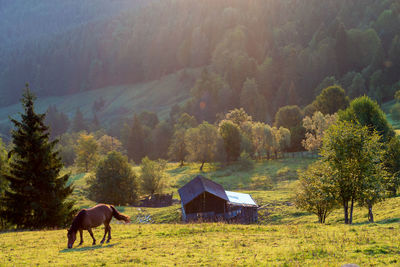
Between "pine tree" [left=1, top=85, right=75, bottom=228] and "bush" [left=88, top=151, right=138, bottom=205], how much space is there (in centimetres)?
2678

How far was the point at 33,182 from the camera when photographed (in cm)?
2938

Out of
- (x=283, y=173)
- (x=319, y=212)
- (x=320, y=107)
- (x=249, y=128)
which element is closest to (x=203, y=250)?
(x=319, y=212)

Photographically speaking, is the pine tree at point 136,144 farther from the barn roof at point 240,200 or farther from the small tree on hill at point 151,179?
the barn roof at point 240,200

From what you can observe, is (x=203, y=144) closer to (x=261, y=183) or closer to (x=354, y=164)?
(x=261, y=183)

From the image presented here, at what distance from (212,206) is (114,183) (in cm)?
2216

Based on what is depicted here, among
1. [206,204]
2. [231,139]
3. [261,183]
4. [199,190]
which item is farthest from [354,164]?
[231,139]

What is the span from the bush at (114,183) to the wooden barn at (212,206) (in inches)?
711

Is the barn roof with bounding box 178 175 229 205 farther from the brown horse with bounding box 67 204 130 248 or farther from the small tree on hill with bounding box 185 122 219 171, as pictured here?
the small tree on hill with bounding box 185 122 219 171

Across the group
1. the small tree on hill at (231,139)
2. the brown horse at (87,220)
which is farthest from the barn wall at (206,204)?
the small tree on hill at (231,139)

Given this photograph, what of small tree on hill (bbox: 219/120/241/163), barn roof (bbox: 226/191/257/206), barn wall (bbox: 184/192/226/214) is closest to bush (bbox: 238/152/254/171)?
small tree on hill (bbox: 219/120/241/163)

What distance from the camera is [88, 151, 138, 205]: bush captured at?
57.0 meters

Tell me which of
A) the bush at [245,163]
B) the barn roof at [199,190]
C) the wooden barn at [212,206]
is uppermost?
the bush at [245,163]

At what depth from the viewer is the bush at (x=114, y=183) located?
57.0 m

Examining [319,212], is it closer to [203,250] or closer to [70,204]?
[203,250]
